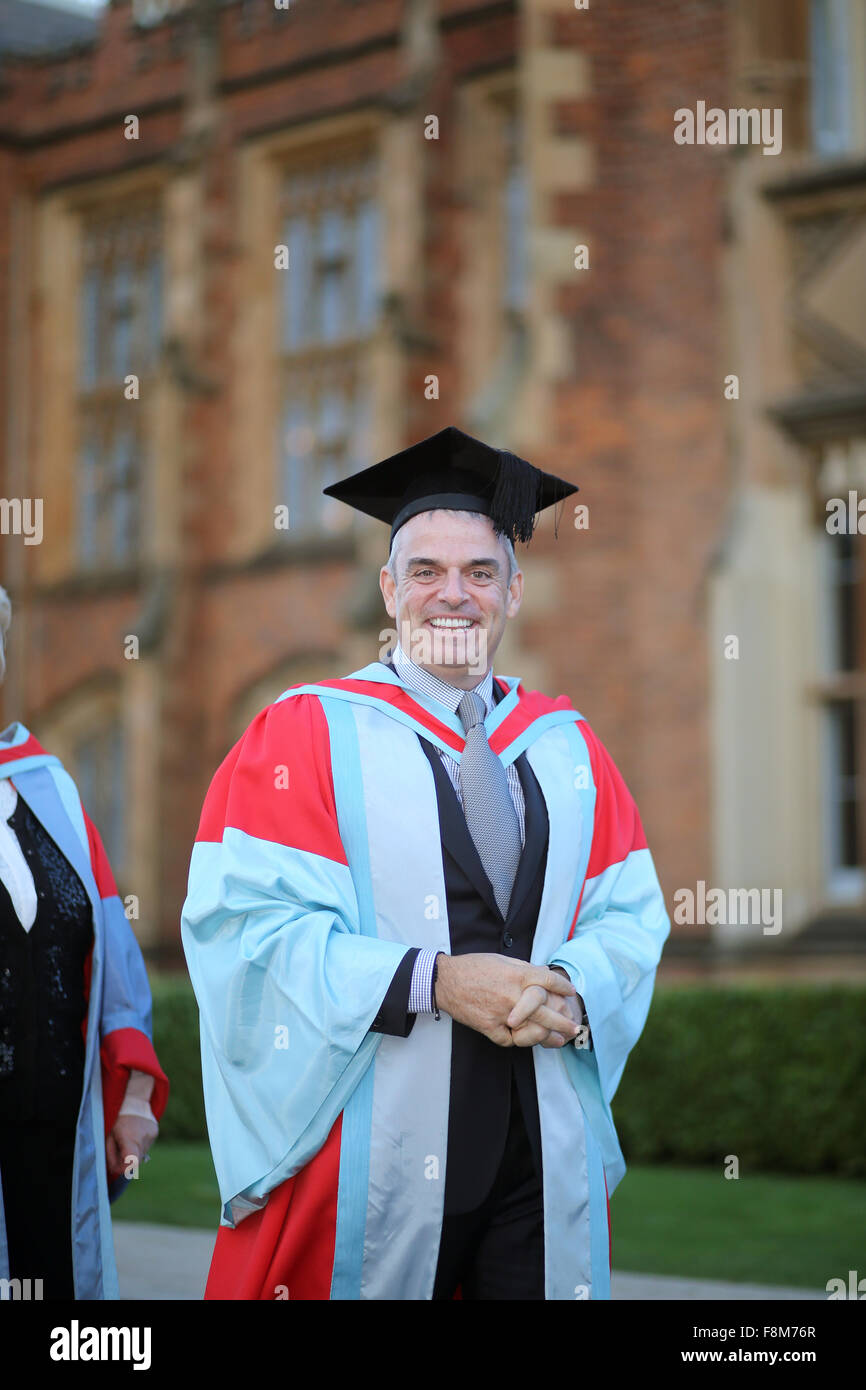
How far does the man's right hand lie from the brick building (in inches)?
303

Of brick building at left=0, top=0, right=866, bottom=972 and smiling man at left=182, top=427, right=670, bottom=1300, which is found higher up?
brick building at left=0, top=0, right=866, bottom=972

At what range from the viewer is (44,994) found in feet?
12.9

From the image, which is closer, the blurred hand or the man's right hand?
the man's right hand

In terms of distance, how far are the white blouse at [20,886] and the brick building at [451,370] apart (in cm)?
716

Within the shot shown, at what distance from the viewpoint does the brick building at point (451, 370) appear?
11016 millimetres

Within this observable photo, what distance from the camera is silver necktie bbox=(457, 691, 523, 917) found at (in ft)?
11.4

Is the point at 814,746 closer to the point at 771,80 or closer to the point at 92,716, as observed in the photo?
the point at 771,80

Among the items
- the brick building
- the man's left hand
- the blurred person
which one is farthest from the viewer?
the brick building

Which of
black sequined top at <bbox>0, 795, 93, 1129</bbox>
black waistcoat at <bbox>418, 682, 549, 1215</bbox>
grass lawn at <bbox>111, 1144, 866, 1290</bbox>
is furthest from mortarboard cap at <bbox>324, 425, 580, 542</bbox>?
grass lawn at <bbox>111, 1144, 866, 1290</bbox>

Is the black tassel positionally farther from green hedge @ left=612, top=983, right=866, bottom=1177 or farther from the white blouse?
green hedge @ left=612, top=983, right=866, bottom=1177
